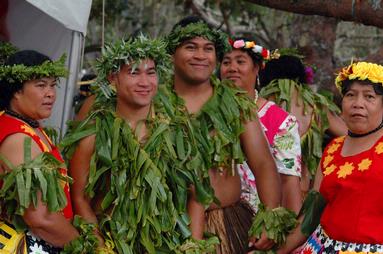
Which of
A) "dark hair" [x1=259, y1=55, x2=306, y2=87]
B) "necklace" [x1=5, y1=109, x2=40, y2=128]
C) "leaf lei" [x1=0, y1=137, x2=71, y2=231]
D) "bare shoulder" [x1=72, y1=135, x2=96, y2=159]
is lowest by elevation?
"leaf lei" [x1=0, y1=137, x2=71, y2=231]

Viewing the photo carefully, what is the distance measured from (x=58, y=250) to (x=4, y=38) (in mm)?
2007

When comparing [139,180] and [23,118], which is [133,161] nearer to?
[139,180]

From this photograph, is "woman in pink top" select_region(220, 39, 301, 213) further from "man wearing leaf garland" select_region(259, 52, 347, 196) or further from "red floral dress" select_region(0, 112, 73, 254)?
"red floral dress" select_region(0, 112, 73, 254)

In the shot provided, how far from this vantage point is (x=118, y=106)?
16.8ft

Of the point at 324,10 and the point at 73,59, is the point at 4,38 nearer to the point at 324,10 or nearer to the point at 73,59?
the point at 73,59

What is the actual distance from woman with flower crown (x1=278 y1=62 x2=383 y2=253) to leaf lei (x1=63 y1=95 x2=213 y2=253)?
789 millimetres

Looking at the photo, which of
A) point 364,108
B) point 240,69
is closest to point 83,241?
point 364,108

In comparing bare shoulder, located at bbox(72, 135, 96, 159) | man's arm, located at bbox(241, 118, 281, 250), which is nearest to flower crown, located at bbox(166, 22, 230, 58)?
man's arm, located at bbox(241, 118, 281, 250)

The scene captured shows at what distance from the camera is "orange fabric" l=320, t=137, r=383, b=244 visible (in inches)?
180

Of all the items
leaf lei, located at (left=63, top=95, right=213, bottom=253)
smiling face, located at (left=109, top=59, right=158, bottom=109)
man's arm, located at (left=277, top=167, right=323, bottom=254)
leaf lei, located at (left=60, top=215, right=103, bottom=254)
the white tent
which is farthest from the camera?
the white tent

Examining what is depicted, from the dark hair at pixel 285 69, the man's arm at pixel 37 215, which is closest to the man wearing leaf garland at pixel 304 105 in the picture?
A: the dark hair at pixel 285 69

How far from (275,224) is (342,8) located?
1.85 metres

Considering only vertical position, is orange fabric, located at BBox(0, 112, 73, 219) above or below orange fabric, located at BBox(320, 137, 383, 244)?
above

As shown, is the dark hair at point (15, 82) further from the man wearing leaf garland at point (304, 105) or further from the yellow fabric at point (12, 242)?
the man wearing leaf garland at point (304, 105)
